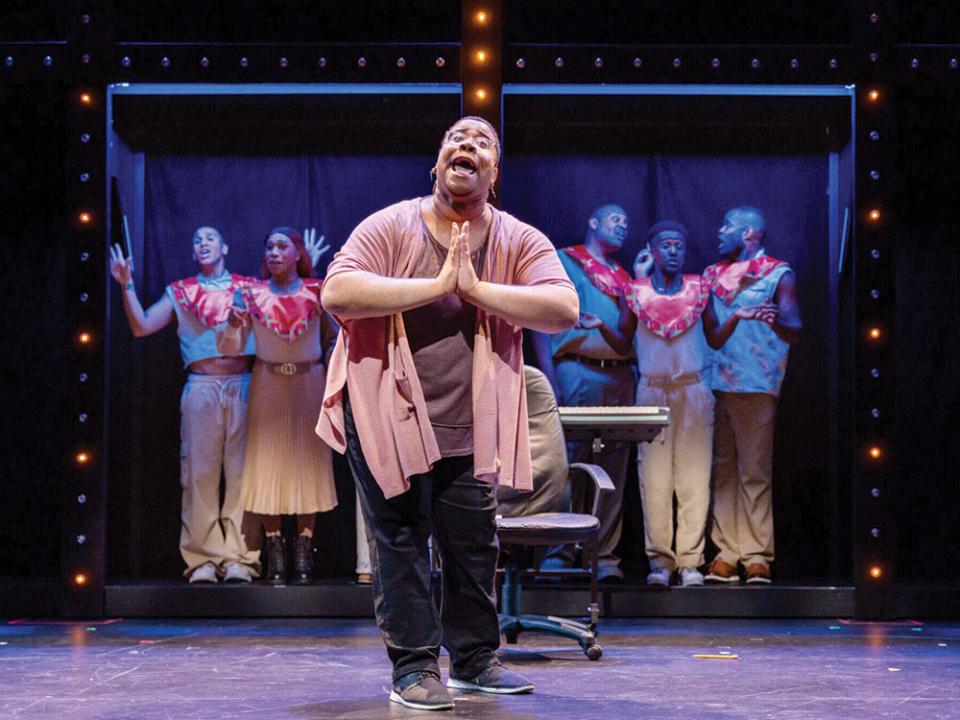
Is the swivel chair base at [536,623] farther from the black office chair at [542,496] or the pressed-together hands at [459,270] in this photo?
the pressed-together hands at [459,270]

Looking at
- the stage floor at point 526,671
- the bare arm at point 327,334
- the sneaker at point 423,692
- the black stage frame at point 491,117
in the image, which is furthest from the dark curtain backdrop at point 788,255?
the sneaker at point 423,692

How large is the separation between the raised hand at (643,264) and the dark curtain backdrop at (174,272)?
1.40 meters

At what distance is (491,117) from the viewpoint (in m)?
5.77

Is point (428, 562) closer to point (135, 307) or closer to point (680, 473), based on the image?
point (680, 473)

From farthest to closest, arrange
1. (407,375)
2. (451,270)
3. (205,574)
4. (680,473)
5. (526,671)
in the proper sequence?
(680,473), (205,574), (526,671), (407,375), (451,270)

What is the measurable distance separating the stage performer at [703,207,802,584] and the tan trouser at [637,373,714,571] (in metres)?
0.13

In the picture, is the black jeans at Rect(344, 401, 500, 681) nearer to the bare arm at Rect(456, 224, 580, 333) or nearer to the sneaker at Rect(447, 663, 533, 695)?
the sneaker at Rect(447, 663, 533, 695)

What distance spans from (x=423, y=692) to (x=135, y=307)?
131 inches

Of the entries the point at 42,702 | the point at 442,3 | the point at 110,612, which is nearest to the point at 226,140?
the point at 442,3

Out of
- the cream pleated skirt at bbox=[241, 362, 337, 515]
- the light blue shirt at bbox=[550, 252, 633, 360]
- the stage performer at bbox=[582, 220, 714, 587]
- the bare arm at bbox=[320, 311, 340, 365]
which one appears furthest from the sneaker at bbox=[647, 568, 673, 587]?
the bare arm at bbox=[320, 311, 340, 365]

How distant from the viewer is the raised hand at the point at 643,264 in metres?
6.39

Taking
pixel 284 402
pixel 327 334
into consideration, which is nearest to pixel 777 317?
pixel 327 334

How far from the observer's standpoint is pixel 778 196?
654 cm

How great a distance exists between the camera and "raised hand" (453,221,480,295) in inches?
129
